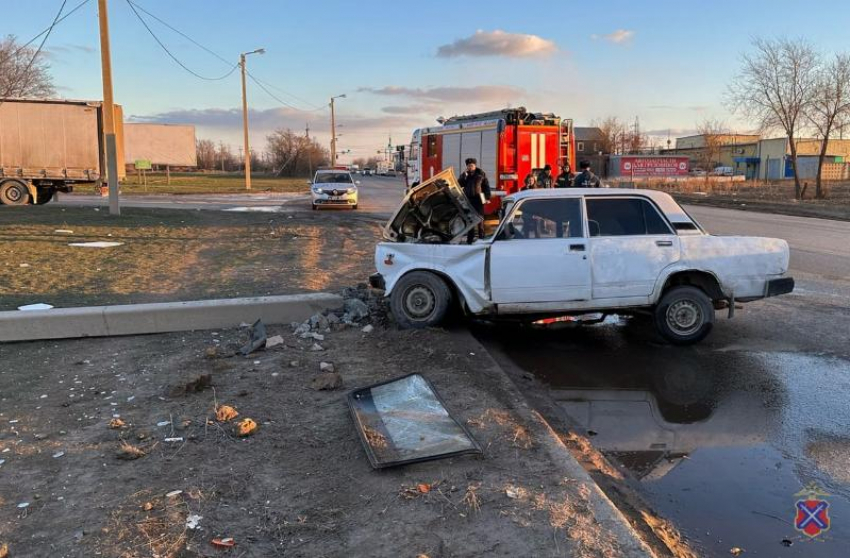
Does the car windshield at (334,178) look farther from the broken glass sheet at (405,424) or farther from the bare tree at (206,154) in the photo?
the bare tree at (206,154)

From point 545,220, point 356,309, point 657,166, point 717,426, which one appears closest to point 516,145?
point 545,220

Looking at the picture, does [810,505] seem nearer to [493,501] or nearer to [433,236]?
[493,501]

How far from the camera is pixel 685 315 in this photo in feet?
22.8

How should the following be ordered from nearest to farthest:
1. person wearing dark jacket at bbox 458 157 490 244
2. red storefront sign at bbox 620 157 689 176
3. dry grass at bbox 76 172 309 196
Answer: person wearing dark jacket at bbox 458 157 490 244
dry grass at bbox 76 172 309 196
red storefront sign at bbox 620 157 689 176

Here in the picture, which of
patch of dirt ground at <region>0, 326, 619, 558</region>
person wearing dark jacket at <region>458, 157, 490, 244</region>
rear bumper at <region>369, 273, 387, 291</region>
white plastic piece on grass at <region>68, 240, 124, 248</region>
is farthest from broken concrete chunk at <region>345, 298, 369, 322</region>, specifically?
white plastic piece on grass at <region>68, 240, 124, 248</region>

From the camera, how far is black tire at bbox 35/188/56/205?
25625 mm

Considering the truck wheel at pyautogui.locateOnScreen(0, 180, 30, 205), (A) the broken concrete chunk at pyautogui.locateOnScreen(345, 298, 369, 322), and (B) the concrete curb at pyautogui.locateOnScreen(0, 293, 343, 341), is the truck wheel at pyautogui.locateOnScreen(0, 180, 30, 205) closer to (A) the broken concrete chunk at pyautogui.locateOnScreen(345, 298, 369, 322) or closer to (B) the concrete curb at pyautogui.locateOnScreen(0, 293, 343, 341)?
(B) the concrete curb at pyautogui.locateOnScreen(0, 293, 343, 341)

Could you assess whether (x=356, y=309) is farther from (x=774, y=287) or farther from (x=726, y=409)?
(x=774, y=287)

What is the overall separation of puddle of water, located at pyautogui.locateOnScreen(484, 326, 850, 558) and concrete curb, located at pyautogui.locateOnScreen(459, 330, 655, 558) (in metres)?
0.44

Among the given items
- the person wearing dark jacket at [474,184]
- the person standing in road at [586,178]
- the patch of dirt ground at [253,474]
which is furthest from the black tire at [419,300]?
the person standing in road at [586,178]

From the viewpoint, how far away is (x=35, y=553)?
308cm

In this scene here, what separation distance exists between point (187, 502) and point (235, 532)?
0.44 m

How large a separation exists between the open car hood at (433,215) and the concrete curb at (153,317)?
1203 mm

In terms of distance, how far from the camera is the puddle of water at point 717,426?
143 inches
